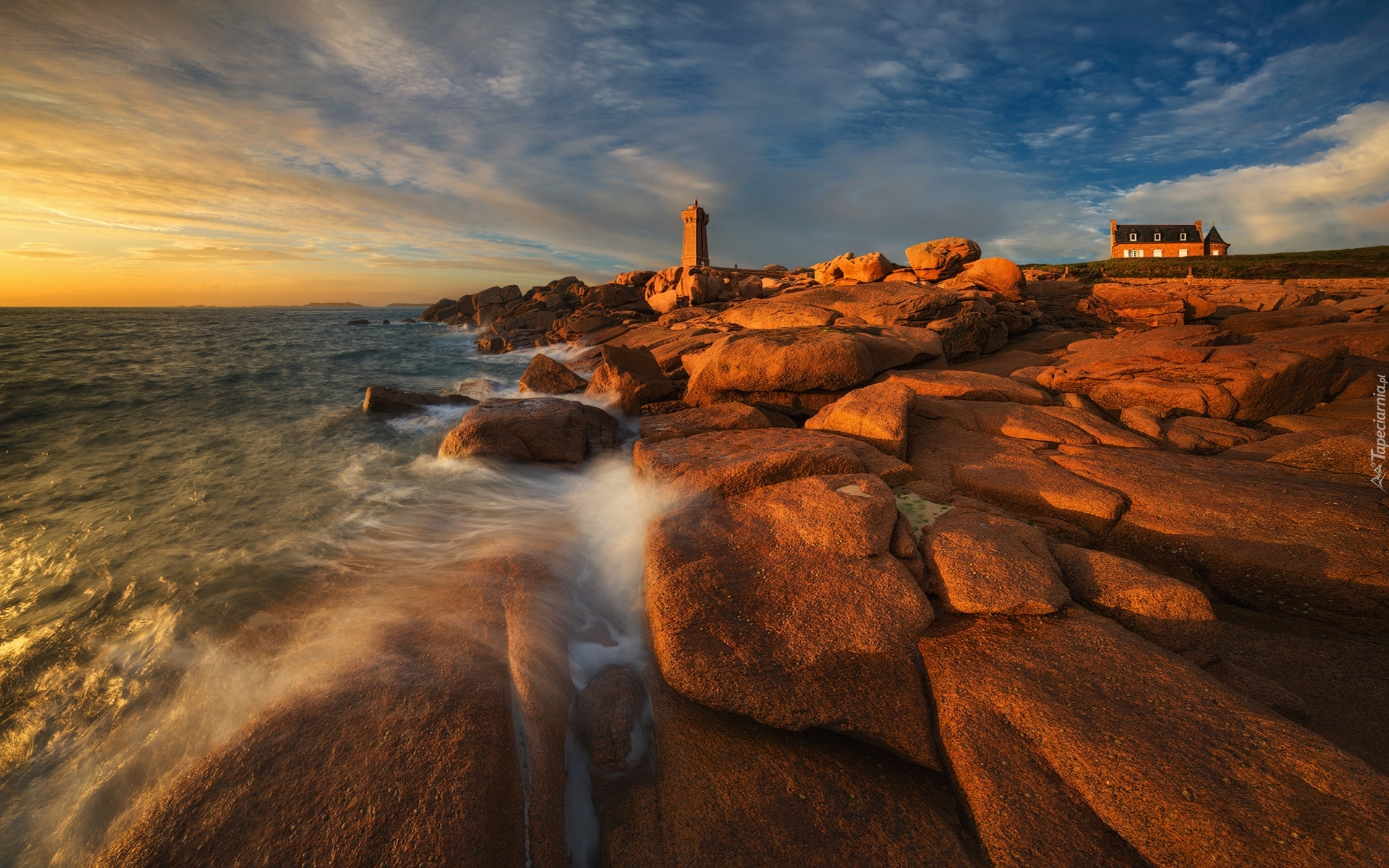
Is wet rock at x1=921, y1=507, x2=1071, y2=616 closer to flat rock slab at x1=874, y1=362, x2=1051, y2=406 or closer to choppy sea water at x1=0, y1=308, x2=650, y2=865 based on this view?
choppy sea water at x1=0, y1=308, x2=650, y2=865

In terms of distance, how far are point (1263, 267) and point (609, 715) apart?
5953 cm

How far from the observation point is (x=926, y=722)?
3.01 meters

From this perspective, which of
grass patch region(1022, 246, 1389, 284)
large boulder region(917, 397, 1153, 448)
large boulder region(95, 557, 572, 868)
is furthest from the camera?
grass patch region(1022, 246, 1389, 284)

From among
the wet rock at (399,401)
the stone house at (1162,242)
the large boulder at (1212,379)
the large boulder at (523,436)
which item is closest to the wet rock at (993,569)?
the large boulder at (1212,379)

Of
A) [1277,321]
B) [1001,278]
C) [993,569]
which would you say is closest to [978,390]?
[993,569]

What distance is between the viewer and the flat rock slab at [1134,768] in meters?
2.19

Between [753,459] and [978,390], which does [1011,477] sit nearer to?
[753,459]

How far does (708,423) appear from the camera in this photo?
8.02 metres

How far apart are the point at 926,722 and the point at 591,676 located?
2247mm

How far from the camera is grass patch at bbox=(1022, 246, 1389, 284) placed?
3522 cm

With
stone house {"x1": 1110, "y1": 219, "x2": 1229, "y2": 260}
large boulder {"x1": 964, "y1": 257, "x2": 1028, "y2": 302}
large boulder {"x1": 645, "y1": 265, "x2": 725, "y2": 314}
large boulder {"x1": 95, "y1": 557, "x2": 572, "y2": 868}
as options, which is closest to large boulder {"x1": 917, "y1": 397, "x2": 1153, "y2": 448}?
large boulder {"x1": 95, "y1": 557, "x2": 572, "y2": 868}

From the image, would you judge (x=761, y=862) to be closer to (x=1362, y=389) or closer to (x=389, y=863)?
(x=389, y=863)

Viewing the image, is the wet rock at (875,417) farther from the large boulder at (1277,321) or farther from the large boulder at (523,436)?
the large boulder at (1277,321)

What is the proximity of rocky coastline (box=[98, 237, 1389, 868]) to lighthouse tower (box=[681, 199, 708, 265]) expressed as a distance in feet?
153
